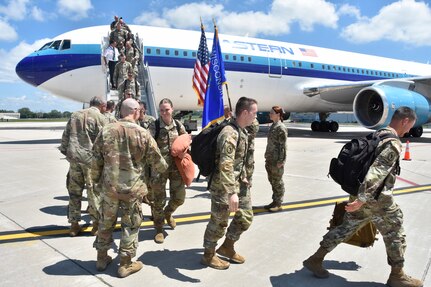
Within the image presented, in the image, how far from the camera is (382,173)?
2.91 metres

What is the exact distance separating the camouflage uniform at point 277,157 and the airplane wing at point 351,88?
13.0m

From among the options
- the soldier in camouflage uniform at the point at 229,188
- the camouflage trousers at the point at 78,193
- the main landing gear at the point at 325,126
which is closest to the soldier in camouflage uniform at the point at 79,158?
the camouflage trousers at the point at 78,193

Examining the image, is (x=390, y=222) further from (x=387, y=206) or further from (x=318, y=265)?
(x=318, y=265)

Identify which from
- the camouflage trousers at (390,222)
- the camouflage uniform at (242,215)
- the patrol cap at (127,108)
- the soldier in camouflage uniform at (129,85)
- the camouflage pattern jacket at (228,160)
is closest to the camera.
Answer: the camouflage trousers at (390,222)

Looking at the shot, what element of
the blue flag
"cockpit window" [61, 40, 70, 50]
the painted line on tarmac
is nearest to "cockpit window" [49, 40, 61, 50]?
"cockpit window" [61, 40, 70, 50]

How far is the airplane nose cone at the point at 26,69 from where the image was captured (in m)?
12.7

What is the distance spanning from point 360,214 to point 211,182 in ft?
4.70

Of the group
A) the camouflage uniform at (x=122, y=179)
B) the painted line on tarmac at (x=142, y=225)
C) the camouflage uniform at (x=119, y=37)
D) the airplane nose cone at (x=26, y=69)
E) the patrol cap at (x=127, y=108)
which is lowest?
the painted line on tarmac at (x=142, y=225)

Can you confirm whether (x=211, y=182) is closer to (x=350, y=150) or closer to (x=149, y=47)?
(x=350, y=150)

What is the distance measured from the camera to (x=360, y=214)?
3.17m

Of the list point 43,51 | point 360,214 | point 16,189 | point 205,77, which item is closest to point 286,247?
point 360,214

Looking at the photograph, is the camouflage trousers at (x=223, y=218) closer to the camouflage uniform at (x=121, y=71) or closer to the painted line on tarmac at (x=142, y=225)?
the painted line on tarmac at (x=142, y=225)

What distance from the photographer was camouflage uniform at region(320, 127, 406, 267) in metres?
2.91

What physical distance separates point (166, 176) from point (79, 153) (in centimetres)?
120
